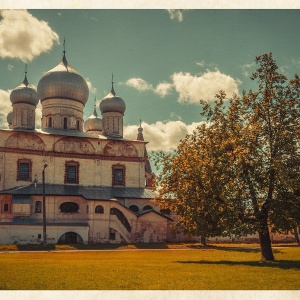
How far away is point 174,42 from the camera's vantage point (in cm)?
1841

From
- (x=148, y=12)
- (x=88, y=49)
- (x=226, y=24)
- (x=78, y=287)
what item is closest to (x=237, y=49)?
(x=226, y=24)

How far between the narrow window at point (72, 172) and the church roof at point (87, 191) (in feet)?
2.17

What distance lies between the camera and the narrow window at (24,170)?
41.6 metres

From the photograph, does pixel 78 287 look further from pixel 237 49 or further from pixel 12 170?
pixel 12 170

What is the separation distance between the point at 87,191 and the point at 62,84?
10.3m

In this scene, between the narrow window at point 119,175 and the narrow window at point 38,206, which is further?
the narrow window at point 119,175

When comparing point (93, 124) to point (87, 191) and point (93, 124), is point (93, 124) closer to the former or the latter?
point (93, 124)

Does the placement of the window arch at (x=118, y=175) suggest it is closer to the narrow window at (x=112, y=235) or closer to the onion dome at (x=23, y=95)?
the narrow window at (x=112, y=235)

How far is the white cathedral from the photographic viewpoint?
38.8 m

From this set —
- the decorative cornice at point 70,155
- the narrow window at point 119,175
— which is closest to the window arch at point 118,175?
the narrow window at point 119,175

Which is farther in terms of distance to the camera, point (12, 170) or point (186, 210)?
point (12, 170)

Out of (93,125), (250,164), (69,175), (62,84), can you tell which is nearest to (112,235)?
(69,175)
